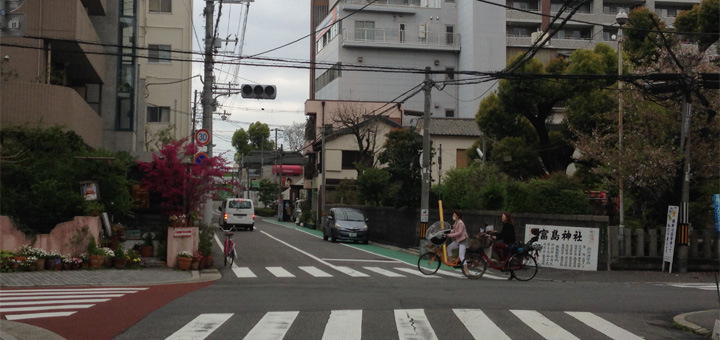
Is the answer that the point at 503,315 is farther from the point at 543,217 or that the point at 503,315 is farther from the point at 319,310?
the point at 543,217

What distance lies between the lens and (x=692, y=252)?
72.3 feet

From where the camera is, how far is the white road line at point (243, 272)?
18.2 metres

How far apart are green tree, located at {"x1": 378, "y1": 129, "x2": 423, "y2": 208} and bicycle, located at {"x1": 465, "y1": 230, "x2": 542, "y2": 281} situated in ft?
44.0

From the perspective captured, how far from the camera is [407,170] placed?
1288 inches

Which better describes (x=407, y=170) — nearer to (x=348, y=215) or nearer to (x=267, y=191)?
(x=348, y=215)

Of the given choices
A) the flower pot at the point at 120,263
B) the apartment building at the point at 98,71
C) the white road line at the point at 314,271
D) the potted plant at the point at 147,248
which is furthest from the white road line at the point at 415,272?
the apartment building at the point at 98,71

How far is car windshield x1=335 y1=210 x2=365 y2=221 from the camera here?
35.9 m

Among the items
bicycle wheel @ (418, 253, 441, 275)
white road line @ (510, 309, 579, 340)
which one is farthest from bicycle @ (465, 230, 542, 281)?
white road line @ (510, 309, 579, 340)

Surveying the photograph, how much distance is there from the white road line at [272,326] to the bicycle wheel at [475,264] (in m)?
8.80

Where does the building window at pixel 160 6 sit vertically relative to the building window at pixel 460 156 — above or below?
above

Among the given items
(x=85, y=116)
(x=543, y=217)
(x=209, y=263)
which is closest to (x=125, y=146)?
(x=85, y=116)

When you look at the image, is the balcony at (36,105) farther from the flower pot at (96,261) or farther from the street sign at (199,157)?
the flower pot at (96,261)

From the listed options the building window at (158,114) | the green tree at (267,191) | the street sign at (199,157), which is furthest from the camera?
the green tree at (267,191)

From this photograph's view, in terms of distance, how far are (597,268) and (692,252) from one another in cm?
306
